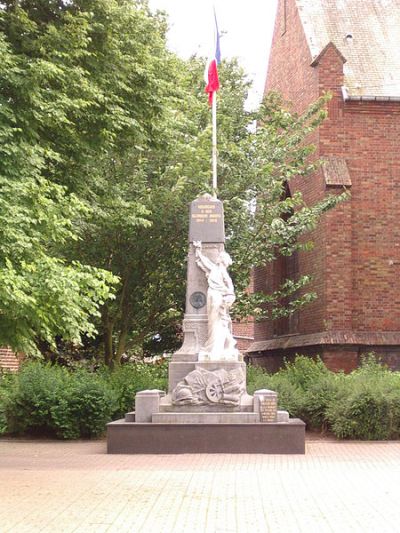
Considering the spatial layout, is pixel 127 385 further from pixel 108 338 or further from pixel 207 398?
pixel 108 338

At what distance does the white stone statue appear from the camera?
647 inches

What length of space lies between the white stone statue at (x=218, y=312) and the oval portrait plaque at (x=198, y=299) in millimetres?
304

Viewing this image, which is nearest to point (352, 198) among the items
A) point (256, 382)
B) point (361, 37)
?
point (361, 37)

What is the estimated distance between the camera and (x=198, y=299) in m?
17.1

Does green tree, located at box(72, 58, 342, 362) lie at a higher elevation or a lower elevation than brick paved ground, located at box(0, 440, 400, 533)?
higher

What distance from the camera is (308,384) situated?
19.8 meters

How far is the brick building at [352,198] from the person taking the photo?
2541cm

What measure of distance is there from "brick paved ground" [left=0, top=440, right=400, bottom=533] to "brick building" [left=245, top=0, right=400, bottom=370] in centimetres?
1069

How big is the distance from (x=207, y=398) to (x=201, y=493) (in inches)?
235

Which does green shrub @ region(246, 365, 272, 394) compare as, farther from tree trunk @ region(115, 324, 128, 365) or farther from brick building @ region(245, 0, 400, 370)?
brick building @ region(245, 0, 400, 370)

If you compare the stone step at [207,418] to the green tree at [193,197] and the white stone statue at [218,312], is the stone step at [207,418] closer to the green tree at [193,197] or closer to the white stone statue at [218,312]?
the white stone statue at [218,312]

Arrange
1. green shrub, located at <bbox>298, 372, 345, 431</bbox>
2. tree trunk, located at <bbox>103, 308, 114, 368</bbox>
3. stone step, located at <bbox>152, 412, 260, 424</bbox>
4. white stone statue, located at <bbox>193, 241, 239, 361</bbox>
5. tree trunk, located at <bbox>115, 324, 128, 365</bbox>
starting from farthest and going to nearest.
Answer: tree trunk, located at <bbox>115, 324, 128, 365</bbox> < tree trunk, located at <bbox>103, 308, 114, 368</bbox> < green shrub, located at <bbox>298, 372, 345, 431</bbox> < white stone statue, located at <bbox>193, 241, 239, 361</bbox> < stone step, located at <bbox>152, 412, 260, 424</bbox>

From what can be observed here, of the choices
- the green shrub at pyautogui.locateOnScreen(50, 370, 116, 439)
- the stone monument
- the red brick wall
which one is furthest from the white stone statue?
the red brick wall

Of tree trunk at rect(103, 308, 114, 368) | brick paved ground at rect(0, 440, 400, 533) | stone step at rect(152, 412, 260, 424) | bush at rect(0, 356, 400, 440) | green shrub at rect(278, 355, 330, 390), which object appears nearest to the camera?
brick paved ground at rect(0, 440, 400, 533)
